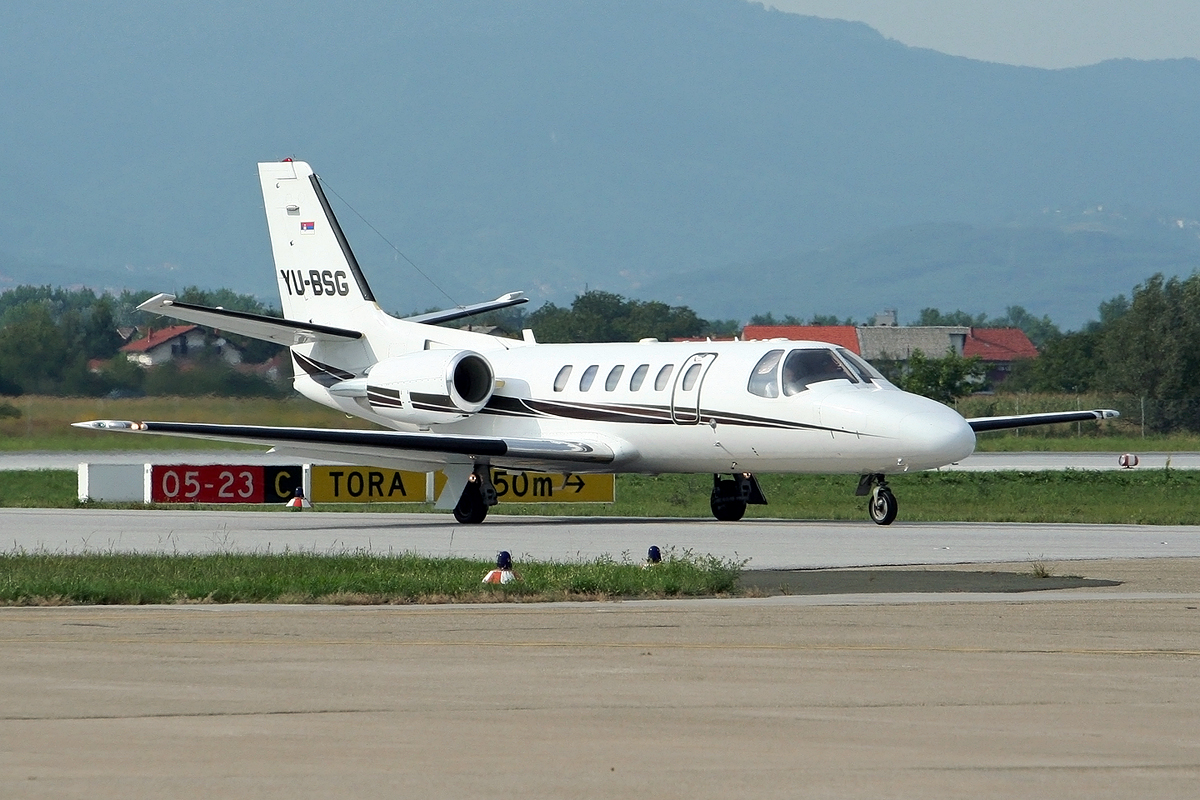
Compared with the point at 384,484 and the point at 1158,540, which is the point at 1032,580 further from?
the point at 384,484

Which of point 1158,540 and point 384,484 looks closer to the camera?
point 1158,540

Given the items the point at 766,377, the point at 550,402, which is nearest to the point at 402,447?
the point at 550,402

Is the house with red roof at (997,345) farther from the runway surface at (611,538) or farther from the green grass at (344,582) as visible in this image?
the green grass at (344,582)

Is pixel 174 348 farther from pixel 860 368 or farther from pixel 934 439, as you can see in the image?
pixel 934 439

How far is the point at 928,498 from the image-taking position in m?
34.7

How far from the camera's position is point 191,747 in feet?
25.1

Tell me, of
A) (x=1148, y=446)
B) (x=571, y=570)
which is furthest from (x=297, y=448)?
(x=1148, y=446)

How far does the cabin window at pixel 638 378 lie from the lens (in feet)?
86.2

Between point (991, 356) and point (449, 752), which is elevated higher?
point (991, 356)

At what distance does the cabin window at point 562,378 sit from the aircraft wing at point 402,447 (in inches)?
43.8

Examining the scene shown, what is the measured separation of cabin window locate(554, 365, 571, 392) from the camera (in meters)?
27.2

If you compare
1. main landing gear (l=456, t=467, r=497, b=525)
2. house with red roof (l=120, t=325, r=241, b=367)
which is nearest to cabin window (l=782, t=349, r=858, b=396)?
main landing gear (l=456, t=467, r=497, b=525)

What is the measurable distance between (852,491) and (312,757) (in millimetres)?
30429

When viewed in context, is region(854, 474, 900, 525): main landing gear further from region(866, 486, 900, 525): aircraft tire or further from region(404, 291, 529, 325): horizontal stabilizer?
region(404, 291, 529, 325): horizontal stabilizer
